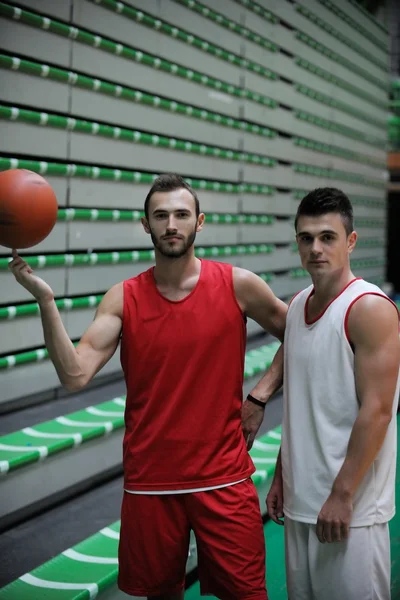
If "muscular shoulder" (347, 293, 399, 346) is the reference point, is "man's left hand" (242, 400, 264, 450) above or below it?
below

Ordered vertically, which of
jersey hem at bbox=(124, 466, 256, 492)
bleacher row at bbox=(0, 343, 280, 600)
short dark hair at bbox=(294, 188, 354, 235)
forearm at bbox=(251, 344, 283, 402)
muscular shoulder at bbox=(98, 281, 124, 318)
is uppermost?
short dark hair at bbox=(294, 188, 354, 235)

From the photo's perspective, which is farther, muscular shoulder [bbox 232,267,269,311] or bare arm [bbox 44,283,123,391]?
muscular shoulder [bbox 232,267,269,311]

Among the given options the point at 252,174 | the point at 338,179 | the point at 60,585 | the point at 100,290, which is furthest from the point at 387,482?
the point at 338,179

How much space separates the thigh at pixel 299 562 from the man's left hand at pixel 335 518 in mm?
120

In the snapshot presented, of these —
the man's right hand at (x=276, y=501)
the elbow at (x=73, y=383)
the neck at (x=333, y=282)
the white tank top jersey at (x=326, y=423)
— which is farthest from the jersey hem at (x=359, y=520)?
the elbow at (x=73, y=383)

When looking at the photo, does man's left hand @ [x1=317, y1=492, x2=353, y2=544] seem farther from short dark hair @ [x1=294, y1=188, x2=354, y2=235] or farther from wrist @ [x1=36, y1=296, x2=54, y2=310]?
wrist @ [x1=36, y1=296, x2=54, y2=310]

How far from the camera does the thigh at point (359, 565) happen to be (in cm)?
194

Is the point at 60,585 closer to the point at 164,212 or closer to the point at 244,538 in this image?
the point at 244,538

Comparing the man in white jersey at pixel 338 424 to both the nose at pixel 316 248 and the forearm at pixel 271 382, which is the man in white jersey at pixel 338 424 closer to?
the nose at pixel 316 248

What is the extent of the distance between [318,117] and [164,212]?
6.43 meters

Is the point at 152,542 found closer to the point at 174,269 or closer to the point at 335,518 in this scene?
the point at 335,518

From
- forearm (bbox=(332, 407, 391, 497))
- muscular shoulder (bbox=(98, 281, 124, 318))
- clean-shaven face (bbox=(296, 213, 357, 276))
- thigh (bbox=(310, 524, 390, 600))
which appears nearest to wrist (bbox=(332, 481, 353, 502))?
forearm (bbox=(332, 407, 391, 497))

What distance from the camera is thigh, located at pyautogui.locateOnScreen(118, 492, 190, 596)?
2.20 metres

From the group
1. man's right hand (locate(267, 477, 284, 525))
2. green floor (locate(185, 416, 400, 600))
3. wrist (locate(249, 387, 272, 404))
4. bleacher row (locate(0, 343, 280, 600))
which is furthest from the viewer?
green floor (locate(185, 416, 400, 600))
